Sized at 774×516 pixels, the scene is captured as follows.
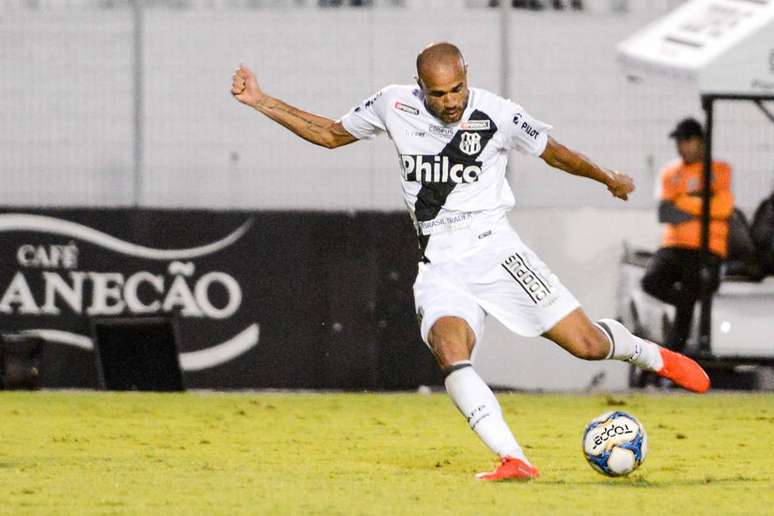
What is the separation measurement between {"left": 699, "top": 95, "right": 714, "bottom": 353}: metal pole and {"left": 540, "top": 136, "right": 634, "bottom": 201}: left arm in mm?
6058

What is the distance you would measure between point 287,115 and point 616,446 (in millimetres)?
2290

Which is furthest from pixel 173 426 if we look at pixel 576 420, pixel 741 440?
pixel 741 440

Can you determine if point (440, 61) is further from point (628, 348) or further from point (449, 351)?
point (628, 348)

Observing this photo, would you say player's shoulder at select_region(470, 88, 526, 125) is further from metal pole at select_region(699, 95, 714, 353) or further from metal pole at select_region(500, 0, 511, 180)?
metal pole at select_region(699, 95, 714, 353)

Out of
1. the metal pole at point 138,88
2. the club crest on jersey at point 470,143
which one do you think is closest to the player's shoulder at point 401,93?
the club crest on jersey at point 470,143

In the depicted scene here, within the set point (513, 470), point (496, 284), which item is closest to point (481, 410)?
point (513, 470)

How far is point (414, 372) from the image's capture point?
1428 centimetres

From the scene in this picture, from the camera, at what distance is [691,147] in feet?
47.3

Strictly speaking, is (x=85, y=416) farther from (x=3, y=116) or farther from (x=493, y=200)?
(x=493, y=200)

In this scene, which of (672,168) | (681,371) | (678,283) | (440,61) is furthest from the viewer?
(672,168)

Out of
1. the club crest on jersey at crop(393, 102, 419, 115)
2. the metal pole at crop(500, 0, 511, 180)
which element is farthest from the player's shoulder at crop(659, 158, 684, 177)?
the club crest on jersey at crop(393, 102, 419, 115)

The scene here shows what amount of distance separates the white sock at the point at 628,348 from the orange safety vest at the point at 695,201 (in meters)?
5.54

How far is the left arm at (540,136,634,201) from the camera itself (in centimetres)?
854

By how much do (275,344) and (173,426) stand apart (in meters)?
2.97
